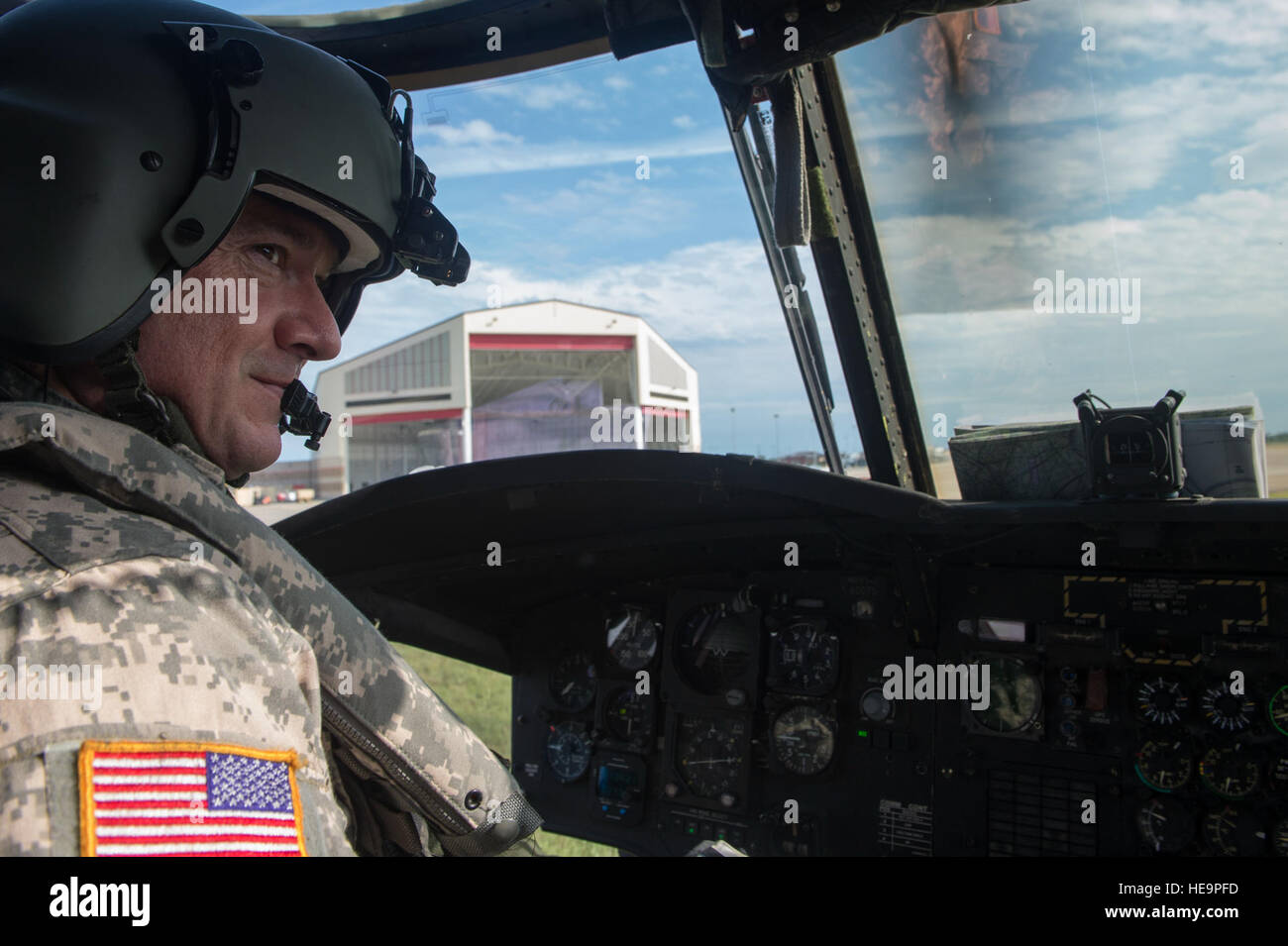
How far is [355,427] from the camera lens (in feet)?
18.9

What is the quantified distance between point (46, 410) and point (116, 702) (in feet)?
1.11

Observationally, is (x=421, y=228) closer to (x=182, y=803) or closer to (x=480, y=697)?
(x=182, y=803)

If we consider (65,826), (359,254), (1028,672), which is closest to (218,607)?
(65,826)

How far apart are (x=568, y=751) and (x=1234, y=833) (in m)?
2.06

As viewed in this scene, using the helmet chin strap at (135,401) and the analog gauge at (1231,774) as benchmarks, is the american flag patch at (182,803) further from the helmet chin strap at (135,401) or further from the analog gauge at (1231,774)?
the analog gauge at (1231,774)

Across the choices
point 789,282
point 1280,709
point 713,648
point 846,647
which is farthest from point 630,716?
point 1280,709

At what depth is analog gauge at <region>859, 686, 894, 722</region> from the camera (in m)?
2.71

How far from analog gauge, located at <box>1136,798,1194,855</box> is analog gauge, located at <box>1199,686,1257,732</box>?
238mm

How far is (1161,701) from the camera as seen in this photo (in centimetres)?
234

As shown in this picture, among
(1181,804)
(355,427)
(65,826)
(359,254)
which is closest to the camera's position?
(65,826)

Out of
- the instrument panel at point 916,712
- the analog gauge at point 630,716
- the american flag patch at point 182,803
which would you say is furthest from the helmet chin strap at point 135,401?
the analog gauge at point 630,716

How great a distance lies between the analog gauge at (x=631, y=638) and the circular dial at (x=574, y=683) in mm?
127

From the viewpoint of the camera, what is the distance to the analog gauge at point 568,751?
327 cm
